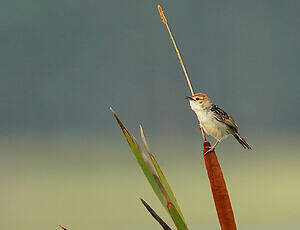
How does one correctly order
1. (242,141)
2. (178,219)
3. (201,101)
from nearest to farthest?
(178,219) < (201,101) < (242,141)

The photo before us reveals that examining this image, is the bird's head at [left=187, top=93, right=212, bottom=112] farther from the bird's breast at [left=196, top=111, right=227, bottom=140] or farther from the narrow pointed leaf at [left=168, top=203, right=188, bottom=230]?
the narrow pointed leaf at [left=168, top=203, right=188, bottom=230]

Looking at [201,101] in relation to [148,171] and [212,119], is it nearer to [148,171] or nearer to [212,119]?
[212,119]

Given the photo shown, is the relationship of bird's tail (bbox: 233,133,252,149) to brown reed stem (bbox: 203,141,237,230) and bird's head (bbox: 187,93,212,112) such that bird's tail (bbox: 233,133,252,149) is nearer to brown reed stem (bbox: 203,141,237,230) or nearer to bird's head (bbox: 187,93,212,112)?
bird's head (bbox: 187,93,212,112)

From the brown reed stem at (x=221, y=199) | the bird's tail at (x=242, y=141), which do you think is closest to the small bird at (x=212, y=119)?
the bird's tail at (x=242, y=141)

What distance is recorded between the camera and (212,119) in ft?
6.56

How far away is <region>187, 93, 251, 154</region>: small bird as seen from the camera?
1983 millimetres

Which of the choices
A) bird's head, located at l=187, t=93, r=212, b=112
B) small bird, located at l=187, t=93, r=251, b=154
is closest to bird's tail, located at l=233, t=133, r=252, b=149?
small bird, located at l=187, t=93, r=251, b=154

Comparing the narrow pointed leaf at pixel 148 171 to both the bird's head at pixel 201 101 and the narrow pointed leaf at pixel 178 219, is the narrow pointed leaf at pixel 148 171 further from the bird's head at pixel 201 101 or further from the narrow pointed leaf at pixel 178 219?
the bird's head at pixel 201 101

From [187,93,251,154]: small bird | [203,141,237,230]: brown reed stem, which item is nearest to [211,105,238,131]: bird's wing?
[187,93,251,154]: small bird

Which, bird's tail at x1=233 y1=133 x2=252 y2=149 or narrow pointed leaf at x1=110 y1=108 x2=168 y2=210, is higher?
bird's tail at x1=233 y1=133 x2=252 y2=149

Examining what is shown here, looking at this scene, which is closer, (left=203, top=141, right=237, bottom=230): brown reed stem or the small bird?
(left=203, top=141, right=237, bottom=230): brown reed stem

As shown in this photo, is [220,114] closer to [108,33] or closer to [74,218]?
[74,218]

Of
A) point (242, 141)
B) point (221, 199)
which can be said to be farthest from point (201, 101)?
point (221, 199)

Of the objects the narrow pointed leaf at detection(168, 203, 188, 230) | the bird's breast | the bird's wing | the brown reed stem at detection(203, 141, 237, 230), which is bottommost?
the narrow pointed leaf at detection(168, 203, 188, 230)
